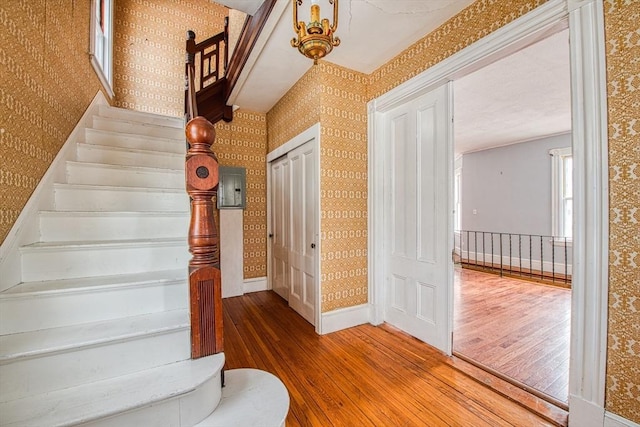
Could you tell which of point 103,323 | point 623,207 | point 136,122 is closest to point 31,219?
point 103,323

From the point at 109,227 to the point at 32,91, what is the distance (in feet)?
3.03

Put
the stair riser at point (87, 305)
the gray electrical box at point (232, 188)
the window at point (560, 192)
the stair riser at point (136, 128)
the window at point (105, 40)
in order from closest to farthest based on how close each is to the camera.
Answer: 1. the stair riser at point (87, 305)
2. the stair riser at point (136, 128)
3. the window at point (105, 40)
4. the gray electrical box at point (232, 188)
5. the window at point (560, 192)

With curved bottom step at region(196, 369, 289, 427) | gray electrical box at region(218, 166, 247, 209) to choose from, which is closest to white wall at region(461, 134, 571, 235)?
gray electrical box at region(218, 166, 247, 209)

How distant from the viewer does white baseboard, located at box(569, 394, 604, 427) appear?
1.34 m

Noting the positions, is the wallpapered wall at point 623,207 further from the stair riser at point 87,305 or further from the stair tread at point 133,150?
the stair tread at point 133,150

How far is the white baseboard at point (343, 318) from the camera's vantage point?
2611 millimetres

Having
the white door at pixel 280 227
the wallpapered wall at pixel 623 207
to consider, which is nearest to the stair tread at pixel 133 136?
the white door at pixel 280 227

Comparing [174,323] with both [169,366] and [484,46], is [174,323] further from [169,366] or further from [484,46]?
[484,46]

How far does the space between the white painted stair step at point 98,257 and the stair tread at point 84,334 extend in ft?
1.16

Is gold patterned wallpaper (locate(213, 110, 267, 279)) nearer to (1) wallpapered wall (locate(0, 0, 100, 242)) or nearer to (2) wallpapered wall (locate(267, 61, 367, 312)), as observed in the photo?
(2) wallpapered wall (locate(267, 61, 367, 312))

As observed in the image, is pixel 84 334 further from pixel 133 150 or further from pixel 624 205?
pixel 624 205

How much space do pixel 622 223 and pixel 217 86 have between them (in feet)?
13.5

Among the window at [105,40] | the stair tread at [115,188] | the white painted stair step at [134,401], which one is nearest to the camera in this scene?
the white painted stair step at [134,401]

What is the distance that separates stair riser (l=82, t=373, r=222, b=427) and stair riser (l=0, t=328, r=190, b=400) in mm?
218
